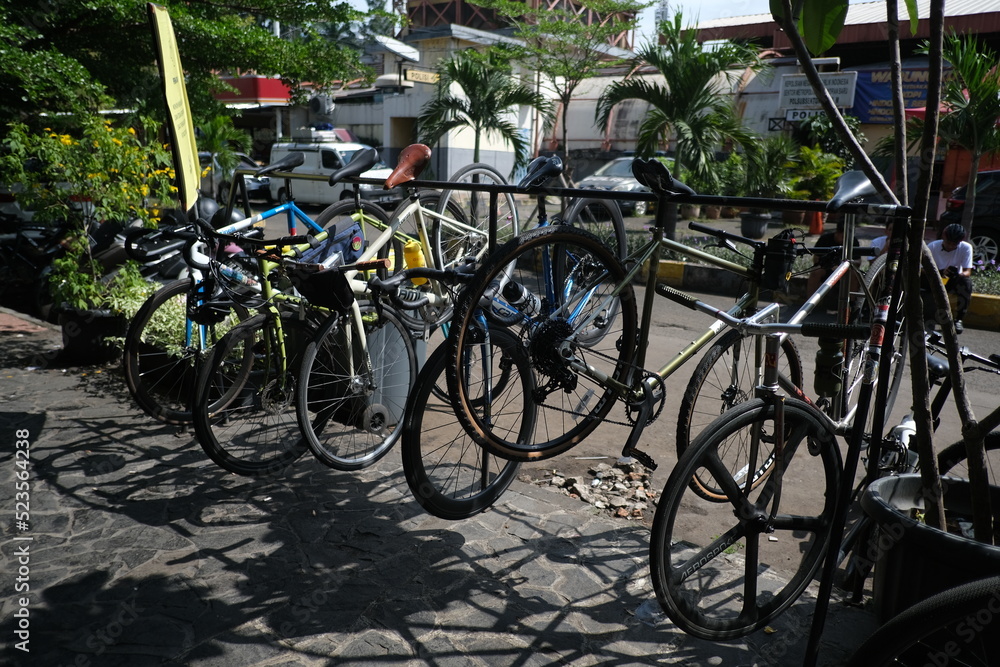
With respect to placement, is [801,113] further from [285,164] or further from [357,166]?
[357,166]

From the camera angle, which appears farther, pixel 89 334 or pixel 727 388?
pixel 89 334

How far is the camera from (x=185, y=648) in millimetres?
2564

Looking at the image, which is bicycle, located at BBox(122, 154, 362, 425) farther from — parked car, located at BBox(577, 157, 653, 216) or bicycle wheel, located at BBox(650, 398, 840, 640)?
parked car, located at BBox(577, 157, 653, 216)

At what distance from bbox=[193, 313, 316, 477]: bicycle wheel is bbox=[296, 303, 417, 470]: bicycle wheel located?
0.16m

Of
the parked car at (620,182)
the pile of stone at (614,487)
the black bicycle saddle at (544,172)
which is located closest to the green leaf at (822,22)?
the black bicycle saddle at (544,172)

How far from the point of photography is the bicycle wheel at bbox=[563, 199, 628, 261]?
485 centimetres

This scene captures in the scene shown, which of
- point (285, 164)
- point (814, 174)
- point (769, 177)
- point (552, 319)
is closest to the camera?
point (552, 319)

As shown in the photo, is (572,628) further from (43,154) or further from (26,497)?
(43,154)

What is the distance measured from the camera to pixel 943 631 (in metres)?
1.89

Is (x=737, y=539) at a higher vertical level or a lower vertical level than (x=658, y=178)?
lower

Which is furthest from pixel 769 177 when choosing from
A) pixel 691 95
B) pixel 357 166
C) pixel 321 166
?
pixel 357 166

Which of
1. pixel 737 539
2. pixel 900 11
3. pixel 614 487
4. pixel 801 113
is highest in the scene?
pixel 900 11

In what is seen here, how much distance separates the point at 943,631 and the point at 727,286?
29.6 feet

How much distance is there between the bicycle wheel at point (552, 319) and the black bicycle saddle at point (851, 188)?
29.6 inches
